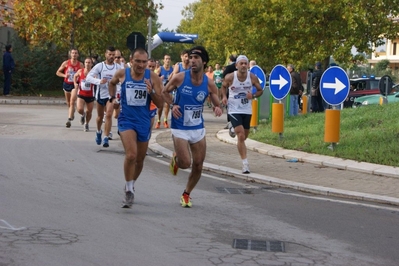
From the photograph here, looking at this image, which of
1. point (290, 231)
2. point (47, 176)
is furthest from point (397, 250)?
point (47, 176)

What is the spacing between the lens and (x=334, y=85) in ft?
50.8

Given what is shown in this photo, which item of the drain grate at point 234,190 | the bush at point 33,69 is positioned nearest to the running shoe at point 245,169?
the drain grate at point 234,190

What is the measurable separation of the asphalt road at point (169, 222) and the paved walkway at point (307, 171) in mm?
390

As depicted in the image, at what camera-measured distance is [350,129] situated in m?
17.4

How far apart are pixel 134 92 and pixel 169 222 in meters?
1.75

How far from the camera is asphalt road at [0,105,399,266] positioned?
7520 mm

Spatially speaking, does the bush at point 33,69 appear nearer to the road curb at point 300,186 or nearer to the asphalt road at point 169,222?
the asphalt road at point 169,222

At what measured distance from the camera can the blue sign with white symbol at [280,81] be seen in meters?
17.3

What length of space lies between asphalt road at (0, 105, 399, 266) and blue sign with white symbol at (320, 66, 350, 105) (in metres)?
3.36

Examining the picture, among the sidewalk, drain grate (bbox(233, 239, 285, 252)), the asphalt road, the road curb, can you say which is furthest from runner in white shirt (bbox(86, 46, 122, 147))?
drain grate (bbox(233, 239, 285, 252))

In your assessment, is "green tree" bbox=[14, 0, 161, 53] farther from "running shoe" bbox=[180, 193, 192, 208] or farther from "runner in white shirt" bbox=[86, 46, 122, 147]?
"running shoe" bbox=[180, 193, 192, 208]

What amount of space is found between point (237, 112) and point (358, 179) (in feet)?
6.98

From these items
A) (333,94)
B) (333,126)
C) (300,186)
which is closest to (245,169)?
(300,186)

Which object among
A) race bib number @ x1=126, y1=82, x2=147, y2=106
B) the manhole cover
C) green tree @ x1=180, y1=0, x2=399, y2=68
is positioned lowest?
the manhole cover
